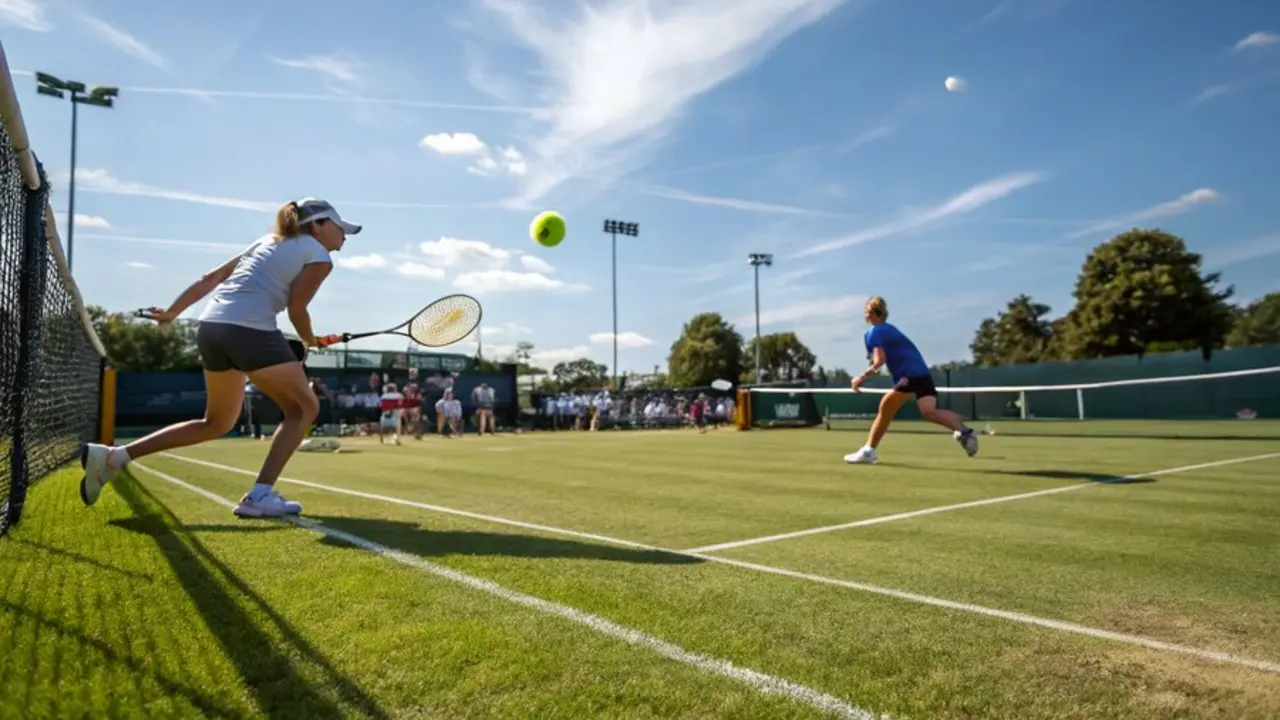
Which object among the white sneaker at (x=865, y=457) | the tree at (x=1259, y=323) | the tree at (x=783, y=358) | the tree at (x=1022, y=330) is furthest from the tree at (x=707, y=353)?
the white sneaker at (x=865, y=457)

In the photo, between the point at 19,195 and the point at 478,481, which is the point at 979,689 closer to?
the point at 19,195

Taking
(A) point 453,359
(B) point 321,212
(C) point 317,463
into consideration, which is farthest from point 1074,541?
(A) point 453,359

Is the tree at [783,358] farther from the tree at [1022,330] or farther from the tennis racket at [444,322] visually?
the tennis racket at [444,322]

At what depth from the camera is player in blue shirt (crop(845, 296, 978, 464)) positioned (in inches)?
365

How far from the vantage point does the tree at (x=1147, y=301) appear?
54.9 metres

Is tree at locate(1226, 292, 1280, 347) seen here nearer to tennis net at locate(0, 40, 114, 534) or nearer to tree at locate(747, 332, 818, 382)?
tree at locate(747, 332, 818, 382)

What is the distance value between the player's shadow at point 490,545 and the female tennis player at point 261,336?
807 millimetres

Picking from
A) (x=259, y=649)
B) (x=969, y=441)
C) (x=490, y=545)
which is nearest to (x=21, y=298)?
(x=490, y=545)

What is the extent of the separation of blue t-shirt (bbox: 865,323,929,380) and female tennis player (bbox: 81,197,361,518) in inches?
264

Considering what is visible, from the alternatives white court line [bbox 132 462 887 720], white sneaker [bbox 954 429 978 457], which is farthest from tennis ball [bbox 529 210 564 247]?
white court line [bbox 132 462 887 720]

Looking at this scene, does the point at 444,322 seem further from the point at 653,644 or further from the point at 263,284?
the point at 653,644

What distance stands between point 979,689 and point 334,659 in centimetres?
194

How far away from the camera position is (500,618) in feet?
9.29

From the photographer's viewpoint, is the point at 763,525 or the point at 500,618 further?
the point at 763,525
